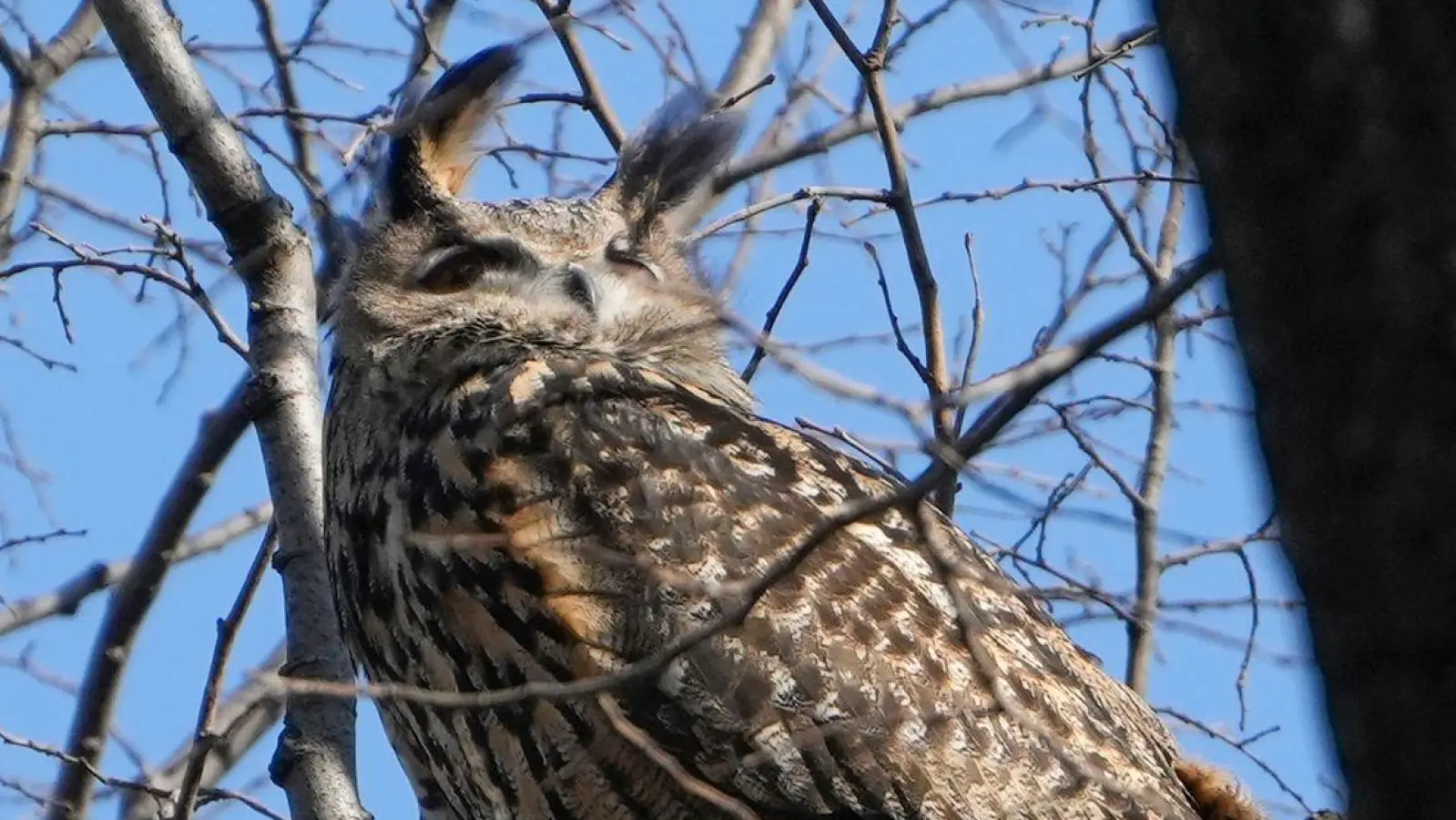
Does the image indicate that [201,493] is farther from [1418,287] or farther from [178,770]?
[1418,287]

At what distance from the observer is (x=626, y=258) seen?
15.4ft

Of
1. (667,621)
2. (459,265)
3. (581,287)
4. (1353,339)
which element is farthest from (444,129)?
(1353,339)

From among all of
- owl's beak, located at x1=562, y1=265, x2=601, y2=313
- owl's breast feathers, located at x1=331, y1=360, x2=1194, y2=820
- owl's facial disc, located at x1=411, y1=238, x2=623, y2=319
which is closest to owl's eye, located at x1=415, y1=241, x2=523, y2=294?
owl's facial disc, located at x1=411, y1=238, x2=623, y2=319

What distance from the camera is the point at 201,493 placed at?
13.0ft

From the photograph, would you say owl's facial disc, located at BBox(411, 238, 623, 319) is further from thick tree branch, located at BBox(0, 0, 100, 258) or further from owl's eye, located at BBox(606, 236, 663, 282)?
thick tree branch, located at BBox(0, 0, 100, 258)

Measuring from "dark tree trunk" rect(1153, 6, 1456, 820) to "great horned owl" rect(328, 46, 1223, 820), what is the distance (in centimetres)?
155

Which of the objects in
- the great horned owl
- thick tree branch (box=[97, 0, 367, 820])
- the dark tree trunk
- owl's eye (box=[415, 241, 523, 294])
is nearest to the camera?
the dark tree trunk

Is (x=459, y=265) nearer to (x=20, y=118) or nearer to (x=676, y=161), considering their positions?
(x=676, y=161)

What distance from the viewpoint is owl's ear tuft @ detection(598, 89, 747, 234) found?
4.90 metres

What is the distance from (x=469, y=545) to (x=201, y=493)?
2.56 feet

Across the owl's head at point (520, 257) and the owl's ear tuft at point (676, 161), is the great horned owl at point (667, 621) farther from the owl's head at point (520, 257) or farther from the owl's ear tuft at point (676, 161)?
the owl's ear tuft at point (676, 161)

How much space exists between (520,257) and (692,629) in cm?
146

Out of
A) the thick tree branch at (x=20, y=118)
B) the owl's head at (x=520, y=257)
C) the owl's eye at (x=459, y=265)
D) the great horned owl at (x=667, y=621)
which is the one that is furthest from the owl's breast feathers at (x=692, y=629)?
the thick tree branch at (x=20, y=118)

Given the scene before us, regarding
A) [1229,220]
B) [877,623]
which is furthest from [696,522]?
[1229,220]
